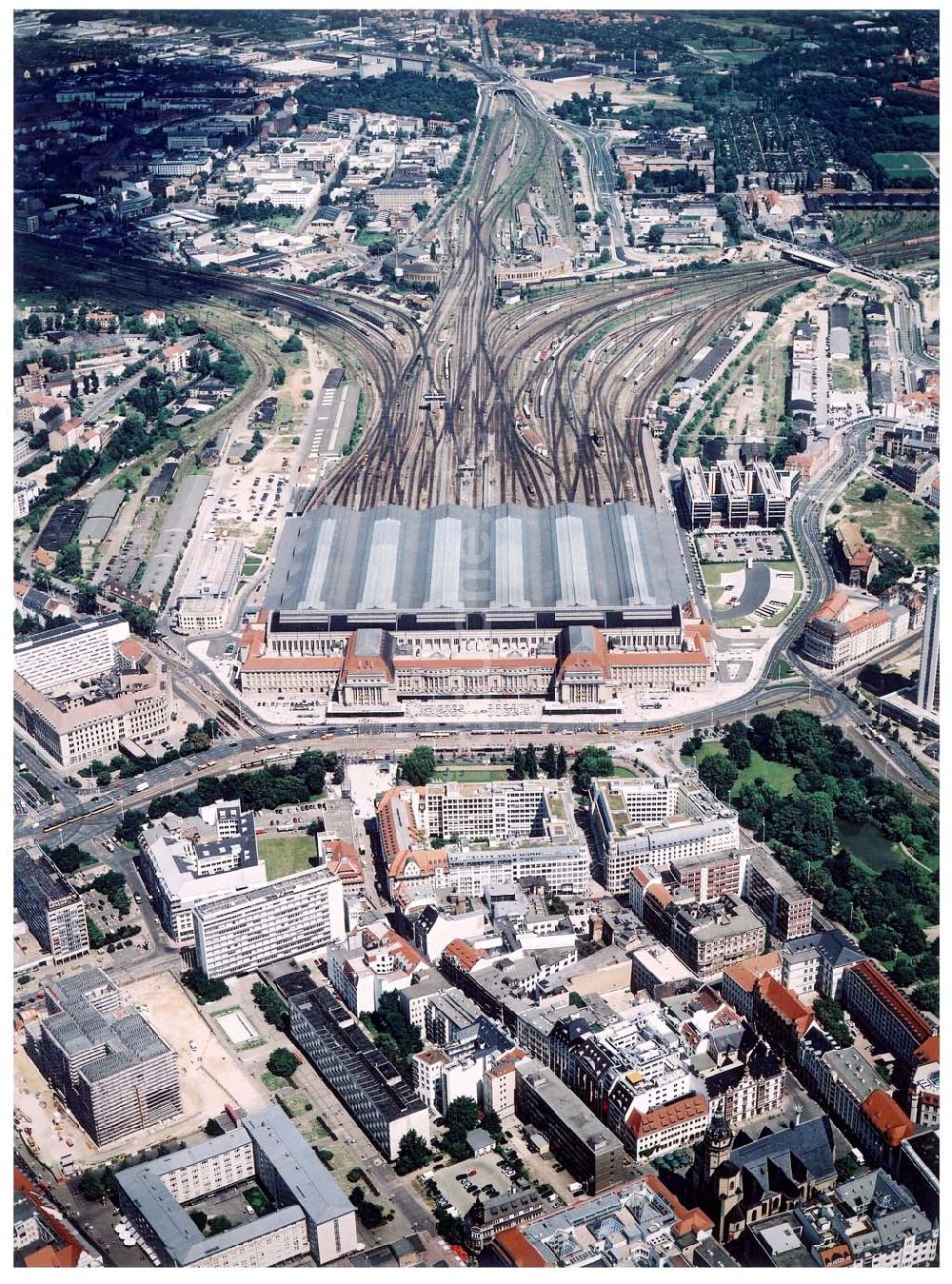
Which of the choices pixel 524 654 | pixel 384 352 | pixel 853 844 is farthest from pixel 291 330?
pixel 853 844

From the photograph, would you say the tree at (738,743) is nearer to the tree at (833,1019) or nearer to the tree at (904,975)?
the tree at (904,975)

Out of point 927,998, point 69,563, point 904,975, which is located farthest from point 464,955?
point 69,563

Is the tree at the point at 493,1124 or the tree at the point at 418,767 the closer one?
the tree at the point at 493,1124

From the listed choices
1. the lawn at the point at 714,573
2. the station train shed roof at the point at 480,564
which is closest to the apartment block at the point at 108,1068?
the station train shed roof at the point at 480,564

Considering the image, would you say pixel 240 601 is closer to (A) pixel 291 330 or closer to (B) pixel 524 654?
(B) pixel 524 654

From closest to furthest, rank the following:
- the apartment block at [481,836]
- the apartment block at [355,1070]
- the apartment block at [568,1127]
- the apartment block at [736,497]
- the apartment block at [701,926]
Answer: the apartment block at [568,1127]
the apartment block at [355,1070]
the apartment block at [701,926]
the apartment block at [481,836]
the apartment block at [736,497]

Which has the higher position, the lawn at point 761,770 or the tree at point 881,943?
the lawn at point 761,770

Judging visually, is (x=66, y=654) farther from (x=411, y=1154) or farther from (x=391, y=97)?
(x=391, y=97)
